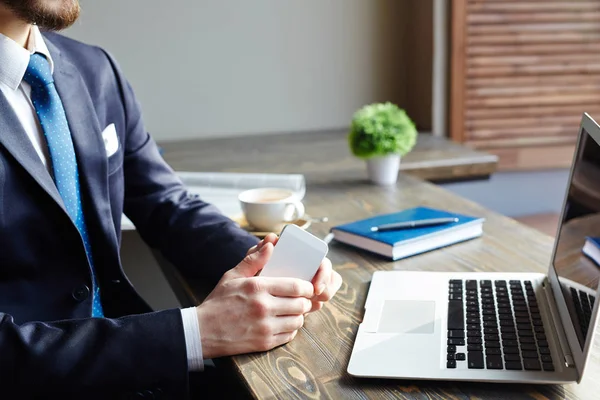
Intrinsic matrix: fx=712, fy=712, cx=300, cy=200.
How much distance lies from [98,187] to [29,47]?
0.27m

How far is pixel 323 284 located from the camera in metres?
1.04

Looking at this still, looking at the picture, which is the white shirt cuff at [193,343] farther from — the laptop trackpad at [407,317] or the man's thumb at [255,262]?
the laptop trackpad at [407,317]

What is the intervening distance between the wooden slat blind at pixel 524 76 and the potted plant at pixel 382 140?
88 centimetres

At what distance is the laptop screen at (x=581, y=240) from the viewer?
849mm

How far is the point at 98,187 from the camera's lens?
4.04ft

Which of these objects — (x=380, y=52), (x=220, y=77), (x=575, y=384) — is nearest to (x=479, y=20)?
(x=380, y=52)

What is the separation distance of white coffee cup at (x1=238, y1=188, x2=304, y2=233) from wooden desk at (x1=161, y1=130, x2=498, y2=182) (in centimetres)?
48

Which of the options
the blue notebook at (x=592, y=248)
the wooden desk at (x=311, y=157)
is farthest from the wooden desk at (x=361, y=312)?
the wooden desk at (x=311, y=157)

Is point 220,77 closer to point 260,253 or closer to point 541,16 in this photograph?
point 541,16

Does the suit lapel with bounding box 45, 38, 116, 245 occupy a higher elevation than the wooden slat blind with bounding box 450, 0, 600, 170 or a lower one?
higher

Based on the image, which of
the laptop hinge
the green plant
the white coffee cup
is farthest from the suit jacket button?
the green plant

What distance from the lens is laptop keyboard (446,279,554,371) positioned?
85 cm

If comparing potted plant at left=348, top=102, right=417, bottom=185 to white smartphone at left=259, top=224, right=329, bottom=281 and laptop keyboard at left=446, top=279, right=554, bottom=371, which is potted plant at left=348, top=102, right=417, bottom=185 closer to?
laptop keyboard at left=446, top=279, right=554, bottom=371

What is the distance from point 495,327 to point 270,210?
597 millimetres
